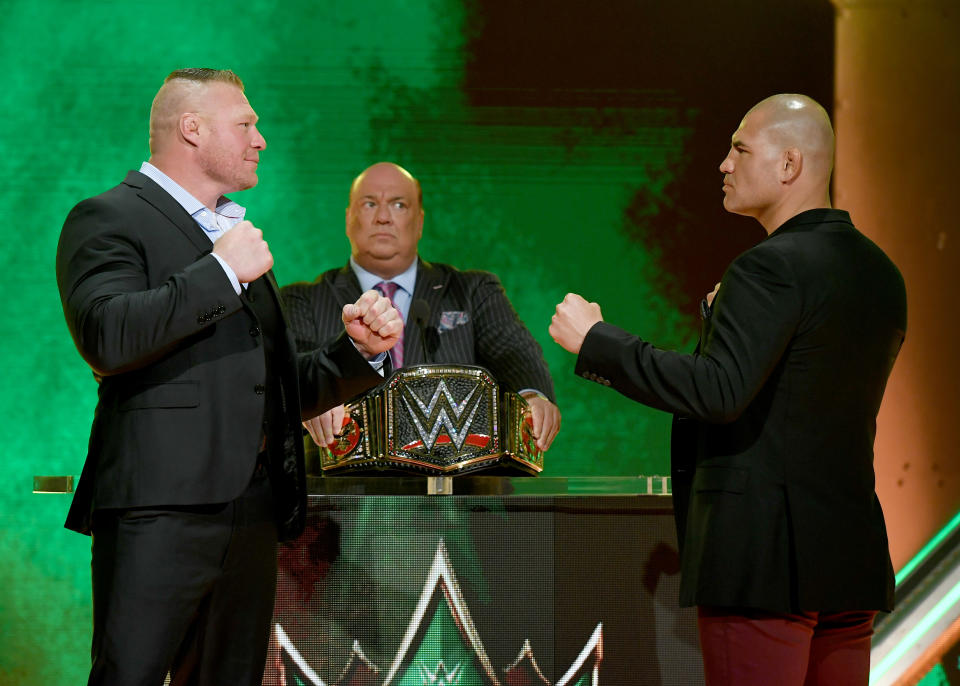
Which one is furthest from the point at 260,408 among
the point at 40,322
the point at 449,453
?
the point at 40,322

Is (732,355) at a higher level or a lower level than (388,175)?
lower

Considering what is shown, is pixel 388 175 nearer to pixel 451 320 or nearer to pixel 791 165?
pixel 451 320

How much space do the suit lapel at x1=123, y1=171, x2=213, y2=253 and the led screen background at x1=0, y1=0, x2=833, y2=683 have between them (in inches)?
83.7

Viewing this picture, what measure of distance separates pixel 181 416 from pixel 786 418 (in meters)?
0.90

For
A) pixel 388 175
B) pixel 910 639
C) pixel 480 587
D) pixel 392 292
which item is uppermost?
pixel 388 175

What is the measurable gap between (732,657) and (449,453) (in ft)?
2.24

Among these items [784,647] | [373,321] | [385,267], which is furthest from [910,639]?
[373,321]

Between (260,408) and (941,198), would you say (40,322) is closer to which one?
(260,408)

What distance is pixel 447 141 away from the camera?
12.6 ft

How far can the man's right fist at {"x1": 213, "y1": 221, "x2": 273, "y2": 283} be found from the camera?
156 cm

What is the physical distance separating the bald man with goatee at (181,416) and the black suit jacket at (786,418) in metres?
0.57

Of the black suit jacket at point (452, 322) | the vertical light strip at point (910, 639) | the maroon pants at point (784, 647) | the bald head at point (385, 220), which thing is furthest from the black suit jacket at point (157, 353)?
the vertical light strip at point (910, 639)

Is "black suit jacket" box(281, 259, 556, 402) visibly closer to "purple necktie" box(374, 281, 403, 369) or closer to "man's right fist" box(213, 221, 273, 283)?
"purple necktie" box(374, 281, 403, 369)

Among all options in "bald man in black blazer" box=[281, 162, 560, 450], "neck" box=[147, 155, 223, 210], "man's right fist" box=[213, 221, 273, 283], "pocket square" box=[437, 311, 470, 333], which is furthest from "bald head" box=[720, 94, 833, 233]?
"pocket square" box=[437, 311, 470, 333]
